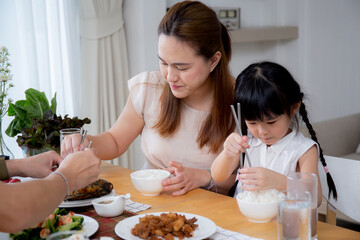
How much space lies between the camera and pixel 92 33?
3.09 m

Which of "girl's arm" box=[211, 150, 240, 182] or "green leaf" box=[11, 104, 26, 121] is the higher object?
"green leaf" box=[11, 104, 26, 121]

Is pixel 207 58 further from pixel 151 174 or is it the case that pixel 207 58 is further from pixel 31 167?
pixel 31 167

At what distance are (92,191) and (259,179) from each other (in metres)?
0.55

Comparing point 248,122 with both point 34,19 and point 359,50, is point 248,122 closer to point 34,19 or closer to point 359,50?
point 34,19

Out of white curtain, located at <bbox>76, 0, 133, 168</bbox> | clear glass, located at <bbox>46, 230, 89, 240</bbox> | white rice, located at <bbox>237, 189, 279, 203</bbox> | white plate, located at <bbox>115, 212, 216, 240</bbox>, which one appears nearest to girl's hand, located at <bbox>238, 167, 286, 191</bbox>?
white rice, located at <bbox>237, 189, 279, 203</bbox>

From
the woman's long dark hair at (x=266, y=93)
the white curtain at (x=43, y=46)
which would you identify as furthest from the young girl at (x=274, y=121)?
the white curtain at (x=43, y=46)

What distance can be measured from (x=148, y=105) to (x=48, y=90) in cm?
109

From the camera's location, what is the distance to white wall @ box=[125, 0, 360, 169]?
4.25 meters

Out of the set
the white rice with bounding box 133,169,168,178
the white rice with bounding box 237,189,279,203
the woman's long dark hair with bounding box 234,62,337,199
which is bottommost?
the white rice with bounding box 133,169,168,178

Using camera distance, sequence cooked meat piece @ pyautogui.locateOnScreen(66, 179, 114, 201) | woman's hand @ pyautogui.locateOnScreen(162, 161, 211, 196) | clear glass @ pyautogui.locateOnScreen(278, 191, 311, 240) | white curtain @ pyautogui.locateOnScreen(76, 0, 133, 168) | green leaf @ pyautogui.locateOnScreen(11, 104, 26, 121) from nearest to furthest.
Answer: clear glass @ pyautogui.locateOnScreen(278, 191, 311, 240) → cooked meat piece @ pyautogui.locateOnScreen(66, 179, 114, 201) → woman's hand @ pyautogui.locateOnScreen(162, 161, 211, 196) → green leaf @ pyautogui.locateOnScreen(11, 104, 26, 121) → white curtain @ pyautogui.locateOnScreen(76, 0, 133, 168)

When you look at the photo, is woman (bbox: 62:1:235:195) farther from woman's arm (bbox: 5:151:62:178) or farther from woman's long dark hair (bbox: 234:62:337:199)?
woman's long dark hair (bbox: 234:62:337:199)

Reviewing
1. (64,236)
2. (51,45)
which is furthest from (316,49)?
(64,236)

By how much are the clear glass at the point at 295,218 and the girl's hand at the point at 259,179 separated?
27 cm

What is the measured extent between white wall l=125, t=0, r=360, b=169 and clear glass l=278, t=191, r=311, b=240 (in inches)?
110
